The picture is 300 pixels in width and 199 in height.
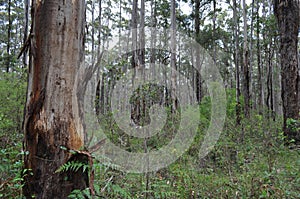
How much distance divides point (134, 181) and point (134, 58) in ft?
30.0

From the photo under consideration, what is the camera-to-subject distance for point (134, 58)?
12203 millimetres

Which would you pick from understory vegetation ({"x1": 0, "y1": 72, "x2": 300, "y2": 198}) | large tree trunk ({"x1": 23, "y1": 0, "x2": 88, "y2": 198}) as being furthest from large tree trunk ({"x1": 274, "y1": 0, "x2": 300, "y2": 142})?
large tree trunk ({"x1": 23, "y1": 0, "x2": 88, "y2": 198})

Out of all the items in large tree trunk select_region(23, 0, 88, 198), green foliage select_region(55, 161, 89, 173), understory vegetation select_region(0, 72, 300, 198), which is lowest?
understory vegetation select_region(0, 72, 300, 198)

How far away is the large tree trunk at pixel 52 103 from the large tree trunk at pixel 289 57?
5260 mm

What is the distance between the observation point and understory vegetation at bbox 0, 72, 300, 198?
2.53 m

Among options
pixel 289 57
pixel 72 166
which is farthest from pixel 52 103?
pixel 289 57

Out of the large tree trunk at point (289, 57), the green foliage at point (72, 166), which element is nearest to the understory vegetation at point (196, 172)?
the green foliage at point (72, 166)

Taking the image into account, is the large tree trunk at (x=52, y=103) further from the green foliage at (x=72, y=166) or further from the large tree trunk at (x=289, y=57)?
the large tree trunk at (x=289, y=57)

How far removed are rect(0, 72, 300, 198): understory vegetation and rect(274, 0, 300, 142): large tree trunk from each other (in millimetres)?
1066

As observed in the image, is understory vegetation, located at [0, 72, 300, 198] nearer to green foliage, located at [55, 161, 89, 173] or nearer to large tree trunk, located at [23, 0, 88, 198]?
green foliage, located at [55, 161, 89, 173]

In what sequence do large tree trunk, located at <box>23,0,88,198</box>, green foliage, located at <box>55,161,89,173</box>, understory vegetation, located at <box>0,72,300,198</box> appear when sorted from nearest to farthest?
green foliage, located at <box>55,161,89,173</box>, large tree trunk, located at <box>23,0,88,198</box>, understory vegetation, located at <box>0,72,300,198</box>

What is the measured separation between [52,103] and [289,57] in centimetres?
569

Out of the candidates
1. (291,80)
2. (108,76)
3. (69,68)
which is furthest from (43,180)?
(108,76)

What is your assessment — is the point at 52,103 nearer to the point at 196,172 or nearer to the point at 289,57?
the point at 196,172
